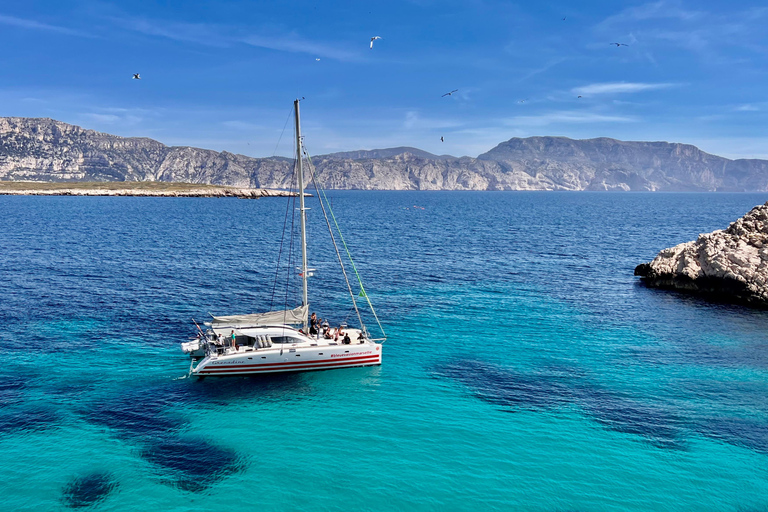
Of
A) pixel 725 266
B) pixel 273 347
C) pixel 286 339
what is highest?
pixel 725 266

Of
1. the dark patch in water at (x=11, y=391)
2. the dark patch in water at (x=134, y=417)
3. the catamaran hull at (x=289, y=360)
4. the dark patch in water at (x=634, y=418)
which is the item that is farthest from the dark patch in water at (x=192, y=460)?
the dark patch in water at (x=634, y=418)

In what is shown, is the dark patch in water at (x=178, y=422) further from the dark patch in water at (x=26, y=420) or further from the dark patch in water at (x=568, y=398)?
the dark patch in water at (x=568, y=398)

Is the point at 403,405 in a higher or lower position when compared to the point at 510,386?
lower

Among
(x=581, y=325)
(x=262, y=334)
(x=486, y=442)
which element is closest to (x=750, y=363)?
(x=581, y=325)

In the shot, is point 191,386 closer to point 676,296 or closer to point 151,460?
point 151,460

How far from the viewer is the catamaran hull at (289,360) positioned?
35594mm

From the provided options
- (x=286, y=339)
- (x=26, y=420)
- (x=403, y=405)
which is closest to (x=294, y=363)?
(x=286, y=339)

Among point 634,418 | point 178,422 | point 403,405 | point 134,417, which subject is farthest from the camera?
point 403,405

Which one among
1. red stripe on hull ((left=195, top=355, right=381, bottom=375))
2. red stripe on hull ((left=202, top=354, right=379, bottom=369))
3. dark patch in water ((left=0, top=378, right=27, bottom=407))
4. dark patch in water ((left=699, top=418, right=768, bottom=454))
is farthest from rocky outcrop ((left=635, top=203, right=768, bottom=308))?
dark patch in water ((left=0, top=378, right=27, bottom=407))

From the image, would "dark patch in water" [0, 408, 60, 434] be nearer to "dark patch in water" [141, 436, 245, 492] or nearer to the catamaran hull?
"dark patch in water" [141, 436, 245, 492]

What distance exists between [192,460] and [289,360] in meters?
11.6

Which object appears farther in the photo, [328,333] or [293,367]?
[328,333]

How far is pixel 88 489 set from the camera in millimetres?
23359

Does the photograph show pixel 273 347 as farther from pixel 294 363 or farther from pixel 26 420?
pixel 26 420
